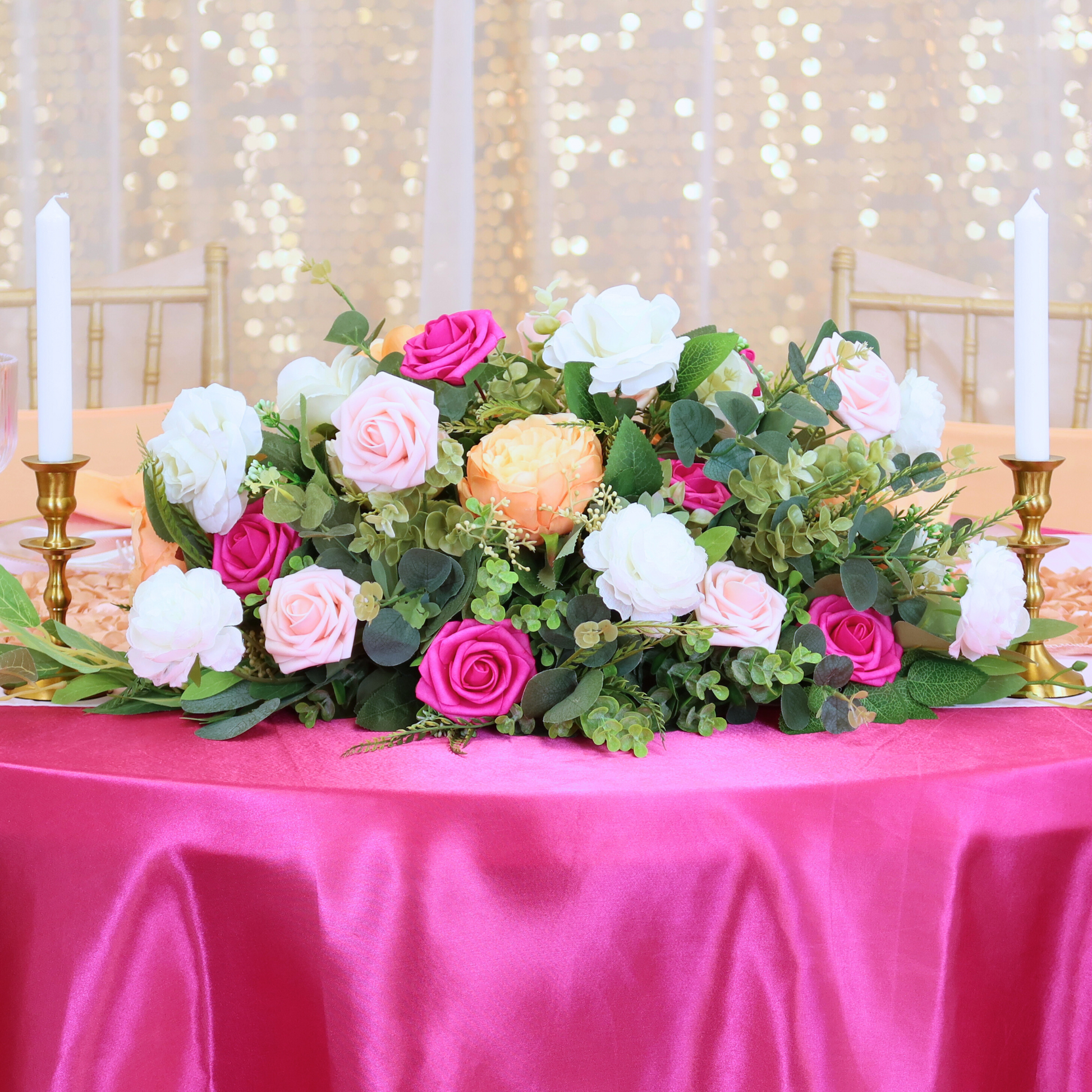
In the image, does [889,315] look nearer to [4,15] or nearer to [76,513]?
[76,513]

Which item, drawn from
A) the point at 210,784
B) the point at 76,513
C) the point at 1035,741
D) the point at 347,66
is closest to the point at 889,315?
the point at 347,66

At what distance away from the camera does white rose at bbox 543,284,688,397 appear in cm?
65

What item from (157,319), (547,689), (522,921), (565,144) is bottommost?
(522,921)

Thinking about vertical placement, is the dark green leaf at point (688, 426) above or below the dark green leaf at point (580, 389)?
below

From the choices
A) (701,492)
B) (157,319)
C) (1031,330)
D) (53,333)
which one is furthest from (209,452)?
(157,319)

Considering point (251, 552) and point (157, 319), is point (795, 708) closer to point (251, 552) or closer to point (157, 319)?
point (251, 552)

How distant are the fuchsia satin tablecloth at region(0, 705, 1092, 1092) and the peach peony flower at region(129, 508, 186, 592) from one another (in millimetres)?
149

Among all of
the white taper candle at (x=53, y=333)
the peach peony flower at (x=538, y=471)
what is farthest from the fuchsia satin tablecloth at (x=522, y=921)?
the white taper candle at (x=53, y=333)

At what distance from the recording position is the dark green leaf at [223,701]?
646mm

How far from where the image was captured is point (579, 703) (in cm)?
62

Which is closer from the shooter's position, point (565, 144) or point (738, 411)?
point (738, 411)

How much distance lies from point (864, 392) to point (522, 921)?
370 millimetres

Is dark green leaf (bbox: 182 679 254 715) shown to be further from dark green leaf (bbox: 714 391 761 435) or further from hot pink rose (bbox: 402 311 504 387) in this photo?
dark green leaf (bbox: 714 391 761 435)

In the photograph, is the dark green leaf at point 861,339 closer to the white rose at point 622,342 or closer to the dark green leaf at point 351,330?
the white rose at point 622,342
